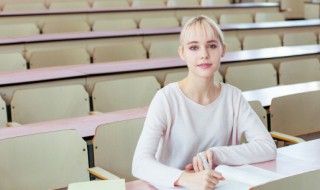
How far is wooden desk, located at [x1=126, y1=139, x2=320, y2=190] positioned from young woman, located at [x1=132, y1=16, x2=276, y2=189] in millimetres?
50

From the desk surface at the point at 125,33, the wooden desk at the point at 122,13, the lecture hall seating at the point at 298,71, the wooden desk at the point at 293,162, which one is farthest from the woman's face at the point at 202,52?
the wooden desk at the point at 122,13

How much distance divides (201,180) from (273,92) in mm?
1953

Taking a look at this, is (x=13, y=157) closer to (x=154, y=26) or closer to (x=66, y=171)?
(x=66, y=171)

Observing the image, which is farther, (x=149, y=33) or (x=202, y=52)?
(x=149, y=33)

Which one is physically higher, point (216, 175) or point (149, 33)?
point (149, 33)

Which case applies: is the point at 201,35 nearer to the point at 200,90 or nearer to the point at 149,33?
the point at 200,90

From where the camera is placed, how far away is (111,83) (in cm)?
380

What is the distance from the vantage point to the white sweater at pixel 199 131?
7.14ft

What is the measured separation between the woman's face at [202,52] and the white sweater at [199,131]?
0.14 metres

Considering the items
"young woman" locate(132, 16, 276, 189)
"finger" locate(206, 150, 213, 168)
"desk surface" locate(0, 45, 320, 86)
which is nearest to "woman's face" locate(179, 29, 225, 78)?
"young woman" locate(132, 16, 276, 189)

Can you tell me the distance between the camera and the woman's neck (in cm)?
226

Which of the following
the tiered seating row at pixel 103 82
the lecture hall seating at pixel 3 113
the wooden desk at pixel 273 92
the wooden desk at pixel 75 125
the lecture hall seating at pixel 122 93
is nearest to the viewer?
the wooden desk at pixel 75 125

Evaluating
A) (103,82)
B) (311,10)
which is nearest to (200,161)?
(103,82)

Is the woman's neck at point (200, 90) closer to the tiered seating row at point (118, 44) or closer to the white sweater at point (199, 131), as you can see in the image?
the white sweater at point (199, 131)
